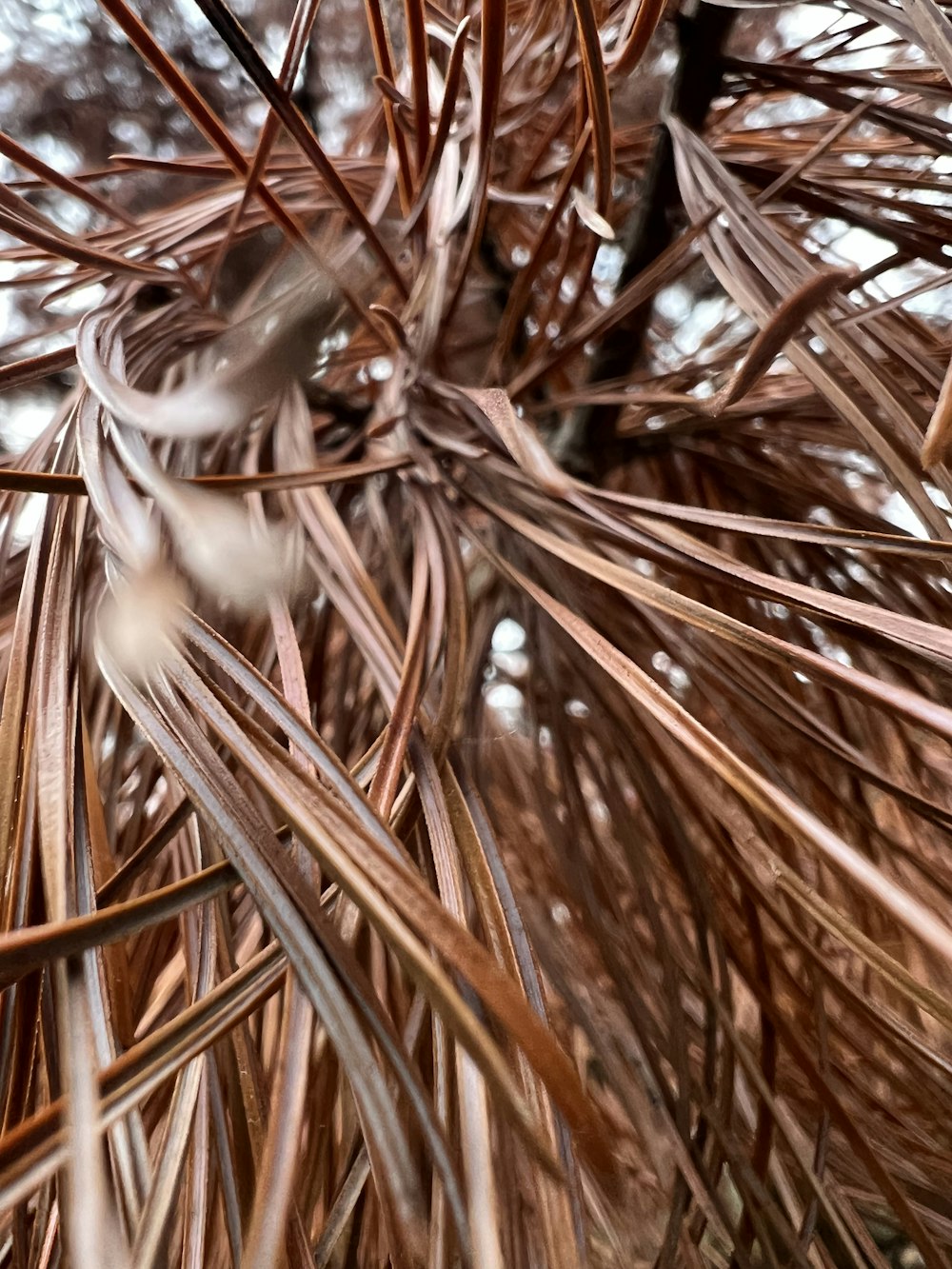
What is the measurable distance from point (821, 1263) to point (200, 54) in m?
0.76

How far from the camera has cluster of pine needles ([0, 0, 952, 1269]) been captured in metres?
0.11

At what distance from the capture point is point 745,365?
0.47 ft

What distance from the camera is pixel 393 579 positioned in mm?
287

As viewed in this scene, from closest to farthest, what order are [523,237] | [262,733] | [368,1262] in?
[262,733] < [368,1262] < [523,237]

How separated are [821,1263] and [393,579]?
0.84ft

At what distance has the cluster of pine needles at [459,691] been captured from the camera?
0.35 feet

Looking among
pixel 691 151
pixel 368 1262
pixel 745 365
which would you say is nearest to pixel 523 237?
pixel 691 151

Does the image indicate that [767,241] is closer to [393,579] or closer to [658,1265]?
[393,579]

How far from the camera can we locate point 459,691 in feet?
0.60

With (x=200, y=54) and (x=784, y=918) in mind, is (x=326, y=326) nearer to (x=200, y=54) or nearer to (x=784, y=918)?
(x=784, y=918)

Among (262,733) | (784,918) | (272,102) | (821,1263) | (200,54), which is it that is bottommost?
(821,1263)

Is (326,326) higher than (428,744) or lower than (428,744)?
higher

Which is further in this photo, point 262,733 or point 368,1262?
point 368,1262

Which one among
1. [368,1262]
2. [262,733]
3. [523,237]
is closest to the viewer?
[262,733]
